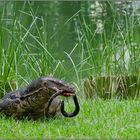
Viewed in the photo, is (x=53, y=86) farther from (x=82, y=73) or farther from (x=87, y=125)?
(x=82, y=73)

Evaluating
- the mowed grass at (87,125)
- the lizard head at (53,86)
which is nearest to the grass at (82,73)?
the mowed grass at (87,125)

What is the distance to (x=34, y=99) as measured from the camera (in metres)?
4.04

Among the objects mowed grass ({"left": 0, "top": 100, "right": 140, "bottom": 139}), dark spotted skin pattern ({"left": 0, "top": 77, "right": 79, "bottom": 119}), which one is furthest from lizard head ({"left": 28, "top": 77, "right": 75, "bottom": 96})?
mowed grass ({"left": 0, "top": 100, "right": 140, "bottom": 139})

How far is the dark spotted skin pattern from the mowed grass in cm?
8

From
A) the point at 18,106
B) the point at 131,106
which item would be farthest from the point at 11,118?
the point at 131,106

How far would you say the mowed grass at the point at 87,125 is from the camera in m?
3.50

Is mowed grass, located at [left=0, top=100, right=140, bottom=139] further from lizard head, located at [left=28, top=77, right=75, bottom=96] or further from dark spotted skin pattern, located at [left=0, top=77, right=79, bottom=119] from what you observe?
lizard head, located at [left=28, top=77, right=75, bottom=96]

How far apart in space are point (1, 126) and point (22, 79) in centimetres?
178

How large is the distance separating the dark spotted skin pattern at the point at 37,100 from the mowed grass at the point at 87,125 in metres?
0.08

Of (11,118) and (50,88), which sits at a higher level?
(50,88)

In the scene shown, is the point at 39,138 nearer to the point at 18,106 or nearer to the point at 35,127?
the point at 35,127

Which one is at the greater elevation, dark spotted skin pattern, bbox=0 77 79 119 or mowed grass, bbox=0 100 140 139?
dark spotted skin pattern, bbox=0 77 79 119

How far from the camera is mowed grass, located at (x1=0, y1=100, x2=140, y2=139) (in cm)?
350

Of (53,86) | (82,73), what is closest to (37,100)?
(53,86)
